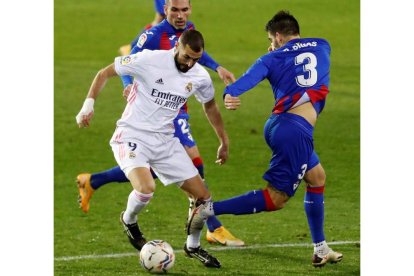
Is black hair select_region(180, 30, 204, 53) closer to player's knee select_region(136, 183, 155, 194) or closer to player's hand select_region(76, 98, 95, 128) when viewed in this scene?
player's hand select_region(76, 98, 95, 128)

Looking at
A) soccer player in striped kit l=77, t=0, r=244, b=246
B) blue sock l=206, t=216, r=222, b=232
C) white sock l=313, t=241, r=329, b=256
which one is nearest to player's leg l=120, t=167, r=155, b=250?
soccer player in striped kit l=77, t=0, r=244, b=246

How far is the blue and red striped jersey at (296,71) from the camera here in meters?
8.80

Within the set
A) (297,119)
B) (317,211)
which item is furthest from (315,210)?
(297,119)

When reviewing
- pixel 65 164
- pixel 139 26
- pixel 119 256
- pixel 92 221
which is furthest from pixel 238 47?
pixel 119 256

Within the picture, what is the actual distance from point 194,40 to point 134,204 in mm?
1552

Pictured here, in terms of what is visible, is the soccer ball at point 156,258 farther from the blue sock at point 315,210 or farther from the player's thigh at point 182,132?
the player's thigh at point 182,132

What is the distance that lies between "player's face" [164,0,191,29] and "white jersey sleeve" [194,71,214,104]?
76 cm

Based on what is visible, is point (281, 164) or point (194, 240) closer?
point (281, 164)

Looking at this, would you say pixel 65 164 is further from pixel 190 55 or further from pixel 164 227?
pixel 190 55

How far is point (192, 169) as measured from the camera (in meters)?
9.35

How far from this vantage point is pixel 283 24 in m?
8.88

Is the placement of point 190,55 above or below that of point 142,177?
above

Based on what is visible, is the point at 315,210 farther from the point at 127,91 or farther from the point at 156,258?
the point at 127,91

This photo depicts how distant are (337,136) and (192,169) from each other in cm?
771
